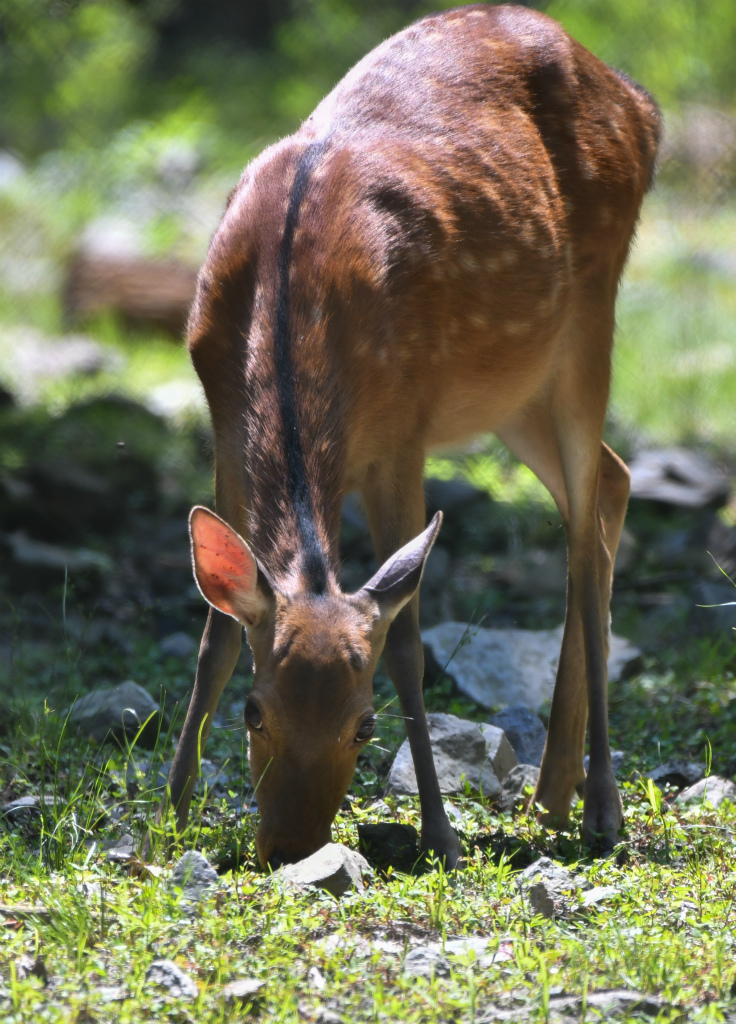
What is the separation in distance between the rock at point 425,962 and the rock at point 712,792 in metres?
1.51

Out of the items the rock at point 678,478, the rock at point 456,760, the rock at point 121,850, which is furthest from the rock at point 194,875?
the rock at point 678,478

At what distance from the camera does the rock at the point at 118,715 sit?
4.75 m

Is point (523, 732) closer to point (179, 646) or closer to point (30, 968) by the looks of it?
point (179, 646)

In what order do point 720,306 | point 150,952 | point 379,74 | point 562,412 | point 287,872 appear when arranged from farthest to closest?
1. point 720,306
2. point 562,412
3. point 379,74
4. point 287,872
5. point 150,952

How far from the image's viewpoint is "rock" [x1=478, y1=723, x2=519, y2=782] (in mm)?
4648

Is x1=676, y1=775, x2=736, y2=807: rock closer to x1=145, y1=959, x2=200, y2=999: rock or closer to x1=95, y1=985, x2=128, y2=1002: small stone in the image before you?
x1=145, y1=959, x2=200, y2=999: rock

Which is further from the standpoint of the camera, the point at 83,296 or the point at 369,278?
the point at 83,296

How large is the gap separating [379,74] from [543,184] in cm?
69

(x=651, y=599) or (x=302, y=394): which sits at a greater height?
(x=302, y=394)

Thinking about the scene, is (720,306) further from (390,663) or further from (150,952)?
(150,952)

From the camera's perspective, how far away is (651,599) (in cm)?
697

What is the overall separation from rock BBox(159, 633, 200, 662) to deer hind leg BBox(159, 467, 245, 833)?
1793 mm

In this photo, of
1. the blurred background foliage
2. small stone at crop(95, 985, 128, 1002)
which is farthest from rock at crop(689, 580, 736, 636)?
the blurred background foliage

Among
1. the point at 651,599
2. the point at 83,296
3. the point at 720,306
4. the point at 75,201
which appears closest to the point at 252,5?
the point at 75,201
